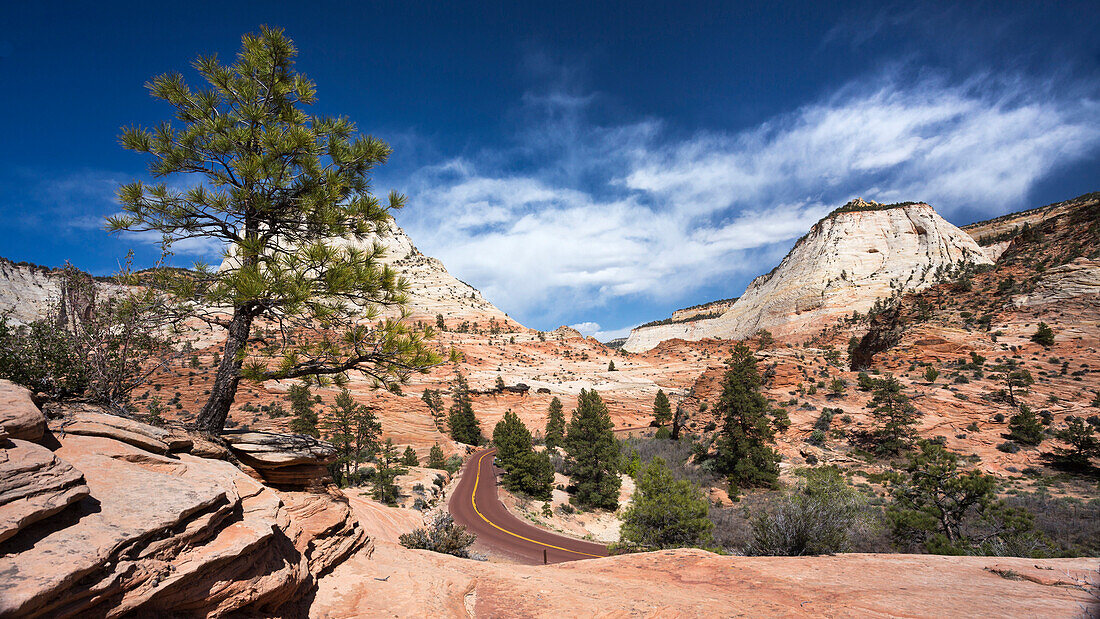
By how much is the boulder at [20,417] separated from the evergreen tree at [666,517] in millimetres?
15536

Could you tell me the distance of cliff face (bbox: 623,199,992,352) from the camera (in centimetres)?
6309

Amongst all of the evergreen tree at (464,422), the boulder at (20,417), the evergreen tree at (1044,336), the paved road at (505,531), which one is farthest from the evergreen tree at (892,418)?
the evergreen tree at (464,422)

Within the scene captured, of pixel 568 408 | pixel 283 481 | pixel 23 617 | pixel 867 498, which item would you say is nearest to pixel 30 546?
pixel 23 617

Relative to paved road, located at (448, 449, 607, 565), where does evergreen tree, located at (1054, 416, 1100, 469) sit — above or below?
above

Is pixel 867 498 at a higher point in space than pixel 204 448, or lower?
lower

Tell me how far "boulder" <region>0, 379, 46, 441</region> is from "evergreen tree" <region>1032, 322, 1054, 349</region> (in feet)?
132

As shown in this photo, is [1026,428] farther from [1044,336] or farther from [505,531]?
[505,531]

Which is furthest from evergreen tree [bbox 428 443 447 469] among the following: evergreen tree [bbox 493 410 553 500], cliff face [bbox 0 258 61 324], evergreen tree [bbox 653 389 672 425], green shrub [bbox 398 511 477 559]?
cliff face [bbox 0 258 61 324]

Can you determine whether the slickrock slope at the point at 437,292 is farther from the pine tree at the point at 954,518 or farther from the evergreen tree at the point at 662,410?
the pine tree at the point at 954,518

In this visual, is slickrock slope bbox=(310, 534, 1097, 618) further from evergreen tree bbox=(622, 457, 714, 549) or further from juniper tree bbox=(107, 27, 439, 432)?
evergreen tree bbox=(622, 457, 714, 549)

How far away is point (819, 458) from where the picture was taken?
23125 millimetres

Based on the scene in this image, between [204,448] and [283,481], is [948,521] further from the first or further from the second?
[204,448]

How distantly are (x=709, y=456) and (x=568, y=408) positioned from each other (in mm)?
26090

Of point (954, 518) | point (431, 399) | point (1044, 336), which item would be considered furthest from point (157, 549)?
point (1044, 336)
